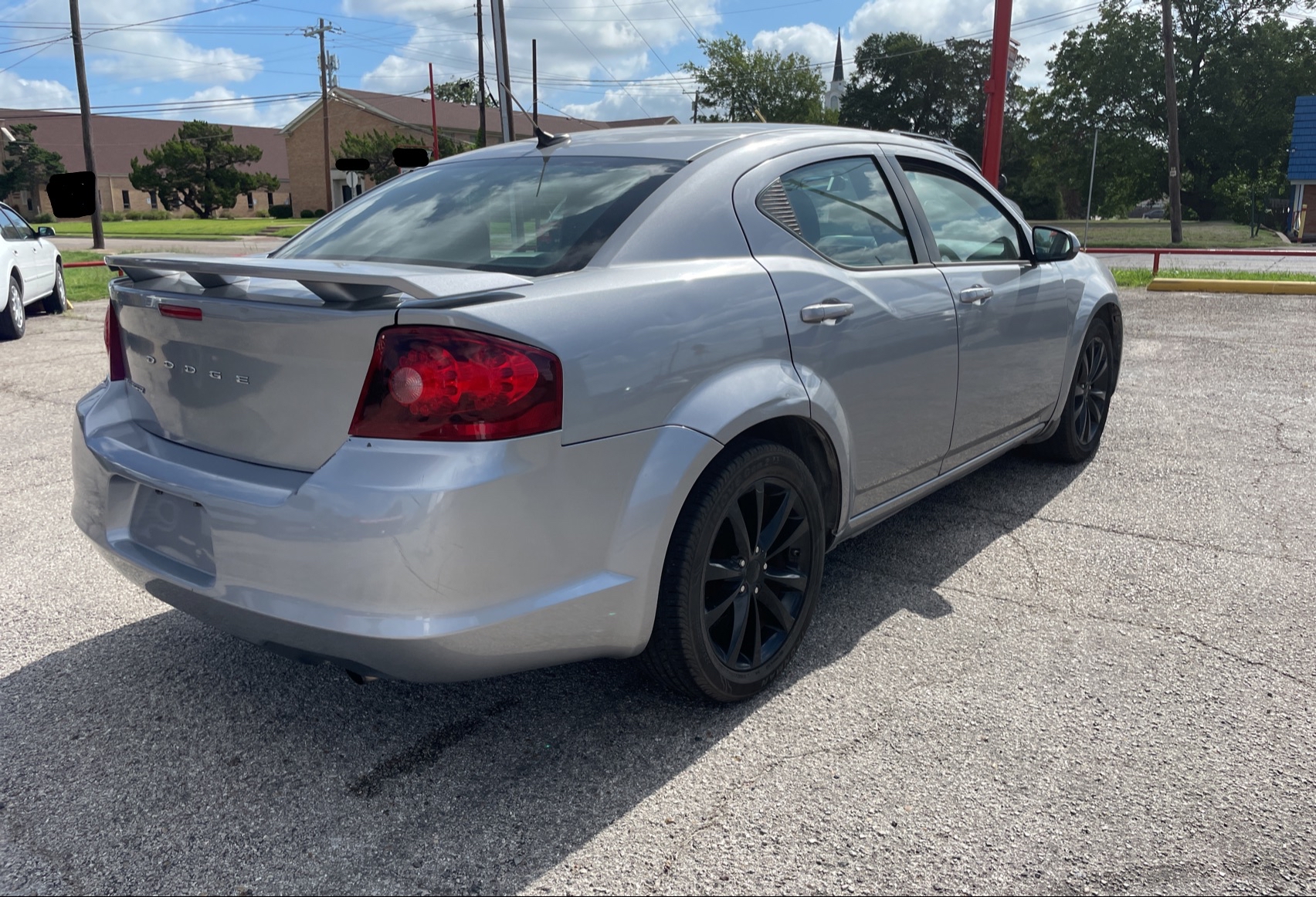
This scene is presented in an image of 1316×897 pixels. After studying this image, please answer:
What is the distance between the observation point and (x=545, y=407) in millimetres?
2230

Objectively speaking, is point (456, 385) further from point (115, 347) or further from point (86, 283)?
point (86, 283)

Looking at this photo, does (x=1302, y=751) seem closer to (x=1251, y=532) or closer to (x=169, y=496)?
(x=1251, y=532)

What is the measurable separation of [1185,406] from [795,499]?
4.85 m

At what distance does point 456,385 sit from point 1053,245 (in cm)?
326

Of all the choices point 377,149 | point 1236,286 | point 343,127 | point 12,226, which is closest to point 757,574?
point 12,226

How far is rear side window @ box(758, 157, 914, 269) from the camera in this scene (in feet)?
10.3

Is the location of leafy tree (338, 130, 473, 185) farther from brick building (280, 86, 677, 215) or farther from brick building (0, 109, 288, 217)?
brick building (0, 109, 288, 217)

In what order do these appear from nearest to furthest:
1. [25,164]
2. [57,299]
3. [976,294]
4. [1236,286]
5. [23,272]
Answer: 1. [976,294]
2. [23,272]
3. [57,299]
4. [1236,286]
5. [25,164]

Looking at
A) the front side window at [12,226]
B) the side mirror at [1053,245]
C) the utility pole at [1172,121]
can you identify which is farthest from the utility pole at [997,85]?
the utility pole at [1172,121]

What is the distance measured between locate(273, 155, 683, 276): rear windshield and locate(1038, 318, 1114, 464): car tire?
9.22ft

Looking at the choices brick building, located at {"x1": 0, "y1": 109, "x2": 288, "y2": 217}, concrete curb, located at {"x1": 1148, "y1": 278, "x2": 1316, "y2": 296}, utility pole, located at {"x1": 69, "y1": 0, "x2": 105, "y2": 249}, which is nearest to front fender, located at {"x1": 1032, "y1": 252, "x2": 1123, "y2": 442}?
concrete curb, located at {"x1": 1148, "y1": 278, "x2": 1316, "y2": 296}

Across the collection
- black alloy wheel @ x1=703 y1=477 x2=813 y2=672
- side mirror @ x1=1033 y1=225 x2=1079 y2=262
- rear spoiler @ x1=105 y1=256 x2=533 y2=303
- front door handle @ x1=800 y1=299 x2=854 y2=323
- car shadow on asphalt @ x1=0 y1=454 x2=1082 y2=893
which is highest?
side mirror @ x1=1033 y1=225 x2=1079 y2=262

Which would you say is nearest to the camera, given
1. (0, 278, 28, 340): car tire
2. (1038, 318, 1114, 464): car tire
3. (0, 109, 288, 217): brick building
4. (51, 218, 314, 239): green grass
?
(1038, 318, 1114, 464): car tire

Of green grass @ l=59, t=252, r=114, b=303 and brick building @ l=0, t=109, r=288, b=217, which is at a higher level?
brick building @ l=0, t=109, r=288, b=217
